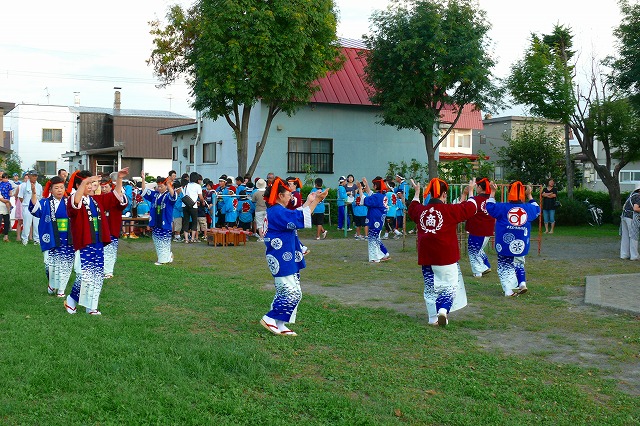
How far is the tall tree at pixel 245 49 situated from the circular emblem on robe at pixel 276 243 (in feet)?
50.6

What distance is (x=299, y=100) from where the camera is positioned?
84.3 feet

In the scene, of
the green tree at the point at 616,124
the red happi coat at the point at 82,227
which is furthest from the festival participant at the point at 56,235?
the green tree at the point at 616,124

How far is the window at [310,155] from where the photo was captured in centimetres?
2986

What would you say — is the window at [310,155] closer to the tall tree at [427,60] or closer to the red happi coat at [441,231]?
the tall tree at [427,60]

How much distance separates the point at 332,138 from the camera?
30500 mm

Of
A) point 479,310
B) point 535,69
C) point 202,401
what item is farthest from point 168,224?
point 535,69

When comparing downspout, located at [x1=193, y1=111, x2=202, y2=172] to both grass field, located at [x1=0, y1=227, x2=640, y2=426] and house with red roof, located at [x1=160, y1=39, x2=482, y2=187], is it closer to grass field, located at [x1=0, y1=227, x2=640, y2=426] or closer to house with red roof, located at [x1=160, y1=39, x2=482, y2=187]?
house with red roof, located at [x1=160, y1=39, x2=482, y2=187]

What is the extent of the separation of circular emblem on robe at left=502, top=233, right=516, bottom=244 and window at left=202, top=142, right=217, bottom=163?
77.5ft

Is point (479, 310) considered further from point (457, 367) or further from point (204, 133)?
point (204, 133)

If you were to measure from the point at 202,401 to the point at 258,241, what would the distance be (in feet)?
49.9

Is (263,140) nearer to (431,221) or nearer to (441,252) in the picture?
(431,221)

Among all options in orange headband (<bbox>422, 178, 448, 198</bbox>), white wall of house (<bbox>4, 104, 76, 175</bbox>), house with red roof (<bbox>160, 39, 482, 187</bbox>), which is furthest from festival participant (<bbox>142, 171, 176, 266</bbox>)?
white wall of house (<bbox>4, 104, 76, 175</bbox>)

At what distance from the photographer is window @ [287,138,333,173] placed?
98.0ft

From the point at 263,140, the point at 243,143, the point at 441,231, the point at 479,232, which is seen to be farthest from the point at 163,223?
the point at 263,140
